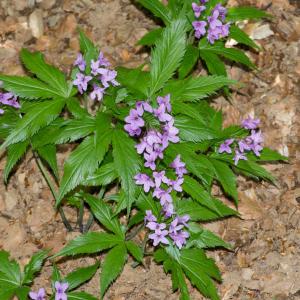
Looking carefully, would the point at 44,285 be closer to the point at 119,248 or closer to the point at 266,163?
the point at 119,248

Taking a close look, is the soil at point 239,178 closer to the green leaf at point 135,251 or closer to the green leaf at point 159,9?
the green leaf at point 135,251

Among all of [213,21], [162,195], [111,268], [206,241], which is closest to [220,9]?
[213,21]

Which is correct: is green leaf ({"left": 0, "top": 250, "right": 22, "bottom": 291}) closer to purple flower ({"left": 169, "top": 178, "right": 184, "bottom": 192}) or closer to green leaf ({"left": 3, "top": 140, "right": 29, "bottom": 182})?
green leaf ({"left": 3, "top": 140, "right": 29, "bottom": 182})

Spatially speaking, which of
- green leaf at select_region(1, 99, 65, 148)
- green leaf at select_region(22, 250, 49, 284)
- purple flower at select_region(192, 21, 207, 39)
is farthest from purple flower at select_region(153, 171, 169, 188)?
purple flower at select_region(192, 21, 207, 39)

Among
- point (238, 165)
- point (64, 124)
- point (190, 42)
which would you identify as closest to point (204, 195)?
point (238, 165)

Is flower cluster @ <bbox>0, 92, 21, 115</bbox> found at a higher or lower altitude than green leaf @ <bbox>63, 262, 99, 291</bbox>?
higher

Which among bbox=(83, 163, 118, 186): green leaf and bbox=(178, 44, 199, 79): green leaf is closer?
bbox=(83, 163, 118, 186): green leaf

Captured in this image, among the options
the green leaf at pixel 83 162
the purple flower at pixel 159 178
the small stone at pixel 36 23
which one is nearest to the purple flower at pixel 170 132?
the purple flower at pixel 159 178
